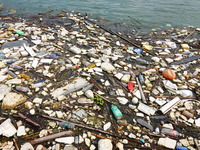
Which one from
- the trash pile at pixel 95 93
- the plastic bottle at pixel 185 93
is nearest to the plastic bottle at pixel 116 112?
the trash pile at pixel 95 93

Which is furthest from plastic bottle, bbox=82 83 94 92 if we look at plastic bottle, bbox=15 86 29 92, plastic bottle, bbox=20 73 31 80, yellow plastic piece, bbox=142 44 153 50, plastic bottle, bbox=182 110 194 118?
yellow plastic piece, bbox=142 44 153 50

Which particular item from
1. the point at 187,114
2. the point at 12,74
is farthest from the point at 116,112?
the point at 12,74

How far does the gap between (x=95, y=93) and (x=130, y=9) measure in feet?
28.7

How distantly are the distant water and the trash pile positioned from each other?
3376 millimetres

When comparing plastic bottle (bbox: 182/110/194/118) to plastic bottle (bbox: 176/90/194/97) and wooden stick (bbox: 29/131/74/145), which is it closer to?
plastic bottle (bbox: 176/90/194/97)

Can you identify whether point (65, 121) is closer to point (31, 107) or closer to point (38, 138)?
point (38, 138)

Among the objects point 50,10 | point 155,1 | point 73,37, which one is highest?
point 155,1

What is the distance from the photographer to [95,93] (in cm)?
355

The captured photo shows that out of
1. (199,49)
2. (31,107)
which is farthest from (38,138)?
(199,49)

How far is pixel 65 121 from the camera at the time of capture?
9.50ft

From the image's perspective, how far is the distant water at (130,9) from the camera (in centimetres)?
904

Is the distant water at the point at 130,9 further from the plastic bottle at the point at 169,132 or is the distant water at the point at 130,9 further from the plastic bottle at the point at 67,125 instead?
the plastic bottle at the point at 67,125

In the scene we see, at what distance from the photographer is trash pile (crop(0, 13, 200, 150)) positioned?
2.70 meters

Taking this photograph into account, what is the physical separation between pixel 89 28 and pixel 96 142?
5.73m
